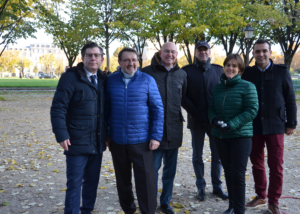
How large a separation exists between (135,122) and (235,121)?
1184mm

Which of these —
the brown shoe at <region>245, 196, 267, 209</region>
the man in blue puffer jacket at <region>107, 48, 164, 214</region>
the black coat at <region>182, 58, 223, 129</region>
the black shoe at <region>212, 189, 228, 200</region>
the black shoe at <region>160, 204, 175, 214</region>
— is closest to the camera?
the man in blue puffer jacket at <region>107, 48, 164, 214</region>

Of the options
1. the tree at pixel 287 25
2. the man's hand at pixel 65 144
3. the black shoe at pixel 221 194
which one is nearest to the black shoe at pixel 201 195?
the black shoe at pixel 221 194

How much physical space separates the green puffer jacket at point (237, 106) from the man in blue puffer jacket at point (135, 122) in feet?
2.56

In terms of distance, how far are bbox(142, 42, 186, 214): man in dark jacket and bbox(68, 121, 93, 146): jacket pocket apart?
1.02 meters

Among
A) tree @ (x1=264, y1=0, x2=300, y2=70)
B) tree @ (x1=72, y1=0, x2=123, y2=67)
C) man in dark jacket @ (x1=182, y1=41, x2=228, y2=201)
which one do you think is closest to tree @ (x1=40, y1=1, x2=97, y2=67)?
tree @ (x1=72, y1=0, x2=123, y2=67)

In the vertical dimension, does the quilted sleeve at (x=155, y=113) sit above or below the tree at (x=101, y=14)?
below

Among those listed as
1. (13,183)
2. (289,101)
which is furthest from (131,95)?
(13,183)

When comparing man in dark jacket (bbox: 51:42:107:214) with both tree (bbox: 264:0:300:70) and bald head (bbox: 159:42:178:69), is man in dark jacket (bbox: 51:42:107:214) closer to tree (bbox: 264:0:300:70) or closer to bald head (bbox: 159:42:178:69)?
bald head (bbox: 159:42:178:69)

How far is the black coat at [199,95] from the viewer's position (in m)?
4.33

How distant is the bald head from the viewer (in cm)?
389

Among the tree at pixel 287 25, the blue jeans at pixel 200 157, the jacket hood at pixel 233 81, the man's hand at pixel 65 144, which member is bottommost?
the blue jeans at pixel 200 157

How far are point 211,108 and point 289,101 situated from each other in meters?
1.11

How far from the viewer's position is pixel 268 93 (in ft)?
12.8

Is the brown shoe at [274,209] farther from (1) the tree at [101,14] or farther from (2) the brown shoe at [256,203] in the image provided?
(1) the tree at [101,14]
